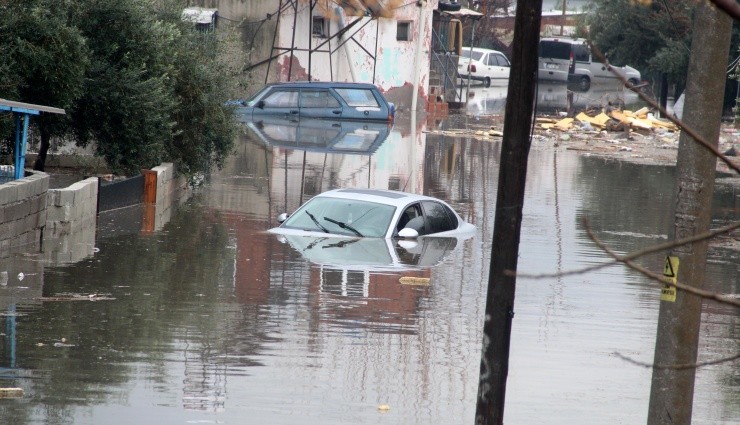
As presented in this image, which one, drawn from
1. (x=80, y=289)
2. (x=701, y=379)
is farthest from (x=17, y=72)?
(x=701, y=379)

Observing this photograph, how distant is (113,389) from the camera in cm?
840

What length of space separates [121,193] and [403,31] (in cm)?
3388

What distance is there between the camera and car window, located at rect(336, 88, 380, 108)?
4362 centimetres

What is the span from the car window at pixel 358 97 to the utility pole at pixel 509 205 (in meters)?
37.3

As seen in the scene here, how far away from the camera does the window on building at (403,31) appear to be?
51.5m

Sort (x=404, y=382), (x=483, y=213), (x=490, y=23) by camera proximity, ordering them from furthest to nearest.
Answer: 1. (x=490, y=23)
2. (x=483, y=213)
3. (x=404, y=382)

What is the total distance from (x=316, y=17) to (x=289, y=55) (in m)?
1.90

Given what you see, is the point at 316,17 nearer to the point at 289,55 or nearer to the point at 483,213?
the point at 289,55

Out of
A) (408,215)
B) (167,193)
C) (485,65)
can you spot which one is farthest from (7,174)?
(485,65)

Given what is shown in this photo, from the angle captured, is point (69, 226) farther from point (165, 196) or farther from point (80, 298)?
point (165, 196)

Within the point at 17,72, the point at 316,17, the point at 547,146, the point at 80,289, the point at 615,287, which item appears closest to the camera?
the point at 80,289

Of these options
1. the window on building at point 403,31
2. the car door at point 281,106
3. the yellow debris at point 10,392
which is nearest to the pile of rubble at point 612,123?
the window on building at point 403,31

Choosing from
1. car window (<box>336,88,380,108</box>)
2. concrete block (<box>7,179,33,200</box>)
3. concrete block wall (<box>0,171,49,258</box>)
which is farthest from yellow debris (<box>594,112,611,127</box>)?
concrete block (<box>7,179,33,200</box>)

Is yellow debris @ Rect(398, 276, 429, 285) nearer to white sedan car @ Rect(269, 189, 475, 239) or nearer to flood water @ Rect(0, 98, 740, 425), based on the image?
flood water @ Rect(0, 98, 740, 425)
